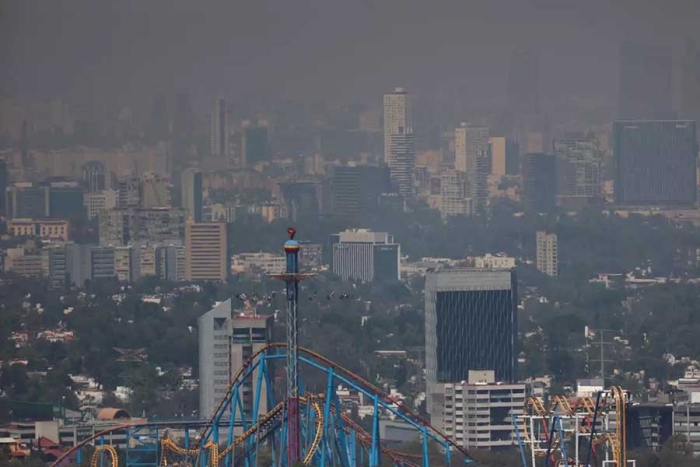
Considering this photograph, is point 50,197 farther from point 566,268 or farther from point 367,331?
point 367,331

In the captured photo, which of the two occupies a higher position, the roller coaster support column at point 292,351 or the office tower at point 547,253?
the roller coaster support column at point 292,351

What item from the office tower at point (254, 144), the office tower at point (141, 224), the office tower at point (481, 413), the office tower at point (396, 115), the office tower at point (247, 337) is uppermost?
the office tower at point (396, 115)

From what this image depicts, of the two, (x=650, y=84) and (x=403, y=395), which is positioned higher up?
(x=650, y=84)

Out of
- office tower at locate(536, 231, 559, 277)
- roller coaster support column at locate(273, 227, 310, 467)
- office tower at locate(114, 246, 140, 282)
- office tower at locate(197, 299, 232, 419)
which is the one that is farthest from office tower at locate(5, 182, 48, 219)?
roller coaster support column at locate(273, 227, 310, 467)

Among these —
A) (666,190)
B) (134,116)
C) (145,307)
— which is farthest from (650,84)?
(145,307)

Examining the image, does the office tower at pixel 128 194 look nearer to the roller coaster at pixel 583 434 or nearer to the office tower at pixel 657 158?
the office tower at pixel 657 158

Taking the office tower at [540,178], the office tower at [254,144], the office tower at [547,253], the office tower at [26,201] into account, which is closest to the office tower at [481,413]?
the office tower at [547,253]
